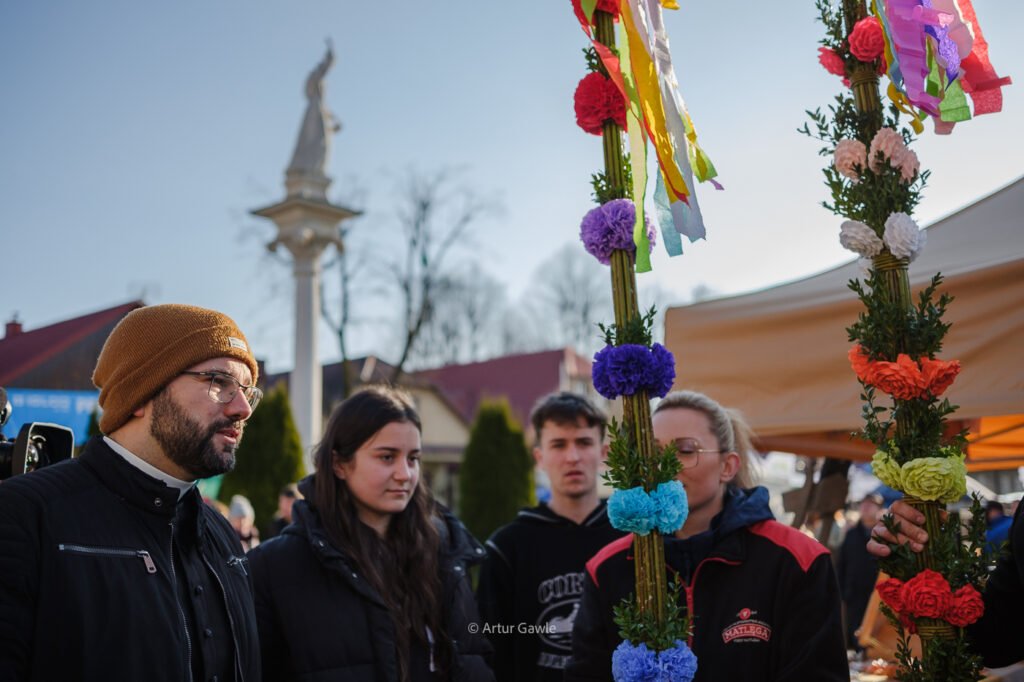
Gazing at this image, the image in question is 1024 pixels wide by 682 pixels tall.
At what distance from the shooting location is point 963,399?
130 inches

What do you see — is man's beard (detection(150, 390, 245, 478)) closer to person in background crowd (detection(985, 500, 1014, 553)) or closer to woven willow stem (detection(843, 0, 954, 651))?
woven willow stem (detection(843, 0, 954, 651))

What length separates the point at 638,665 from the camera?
201 centimetres

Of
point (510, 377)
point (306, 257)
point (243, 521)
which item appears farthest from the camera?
point (510, 377)

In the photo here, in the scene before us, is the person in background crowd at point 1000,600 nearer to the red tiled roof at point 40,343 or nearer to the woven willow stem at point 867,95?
the woven willow stem at point 867,95

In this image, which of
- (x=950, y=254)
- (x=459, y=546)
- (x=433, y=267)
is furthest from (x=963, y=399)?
(x=433, y=267)

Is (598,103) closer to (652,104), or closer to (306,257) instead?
(652,104)

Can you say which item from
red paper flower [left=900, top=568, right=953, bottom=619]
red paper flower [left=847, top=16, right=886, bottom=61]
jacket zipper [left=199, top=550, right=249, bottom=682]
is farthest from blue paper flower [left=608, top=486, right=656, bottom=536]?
red paper flower [left=847, top=16, right=886, bottom=61]

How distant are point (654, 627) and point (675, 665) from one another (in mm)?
101

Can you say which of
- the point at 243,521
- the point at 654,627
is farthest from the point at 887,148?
the point at 243,521

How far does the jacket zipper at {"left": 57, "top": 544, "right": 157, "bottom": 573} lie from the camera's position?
1.88 meters

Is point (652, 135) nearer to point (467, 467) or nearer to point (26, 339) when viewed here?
point (26, 339)

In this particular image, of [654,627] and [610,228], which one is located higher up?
[610,228]

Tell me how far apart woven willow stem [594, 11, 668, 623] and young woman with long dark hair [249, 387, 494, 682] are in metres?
1.20

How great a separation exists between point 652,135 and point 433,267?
92.3 ft
